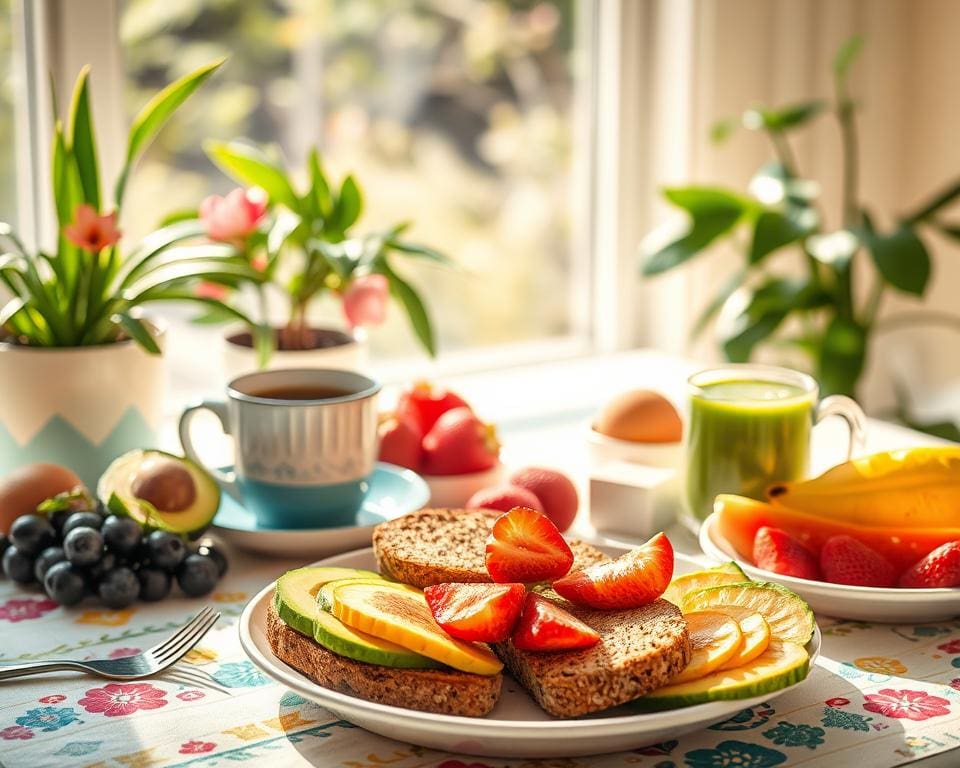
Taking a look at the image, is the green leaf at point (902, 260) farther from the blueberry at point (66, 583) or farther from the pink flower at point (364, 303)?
the blueberry at point (66, 583)

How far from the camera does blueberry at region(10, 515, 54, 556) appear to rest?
994 millimetres

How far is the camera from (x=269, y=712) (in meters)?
0.79

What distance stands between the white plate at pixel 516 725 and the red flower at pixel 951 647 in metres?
0.23

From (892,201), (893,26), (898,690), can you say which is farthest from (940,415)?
(898,690)

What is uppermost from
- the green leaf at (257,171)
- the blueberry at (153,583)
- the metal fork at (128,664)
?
the green leaf at (257,171)

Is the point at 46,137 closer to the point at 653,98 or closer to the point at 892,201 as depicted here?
the point at 653,98

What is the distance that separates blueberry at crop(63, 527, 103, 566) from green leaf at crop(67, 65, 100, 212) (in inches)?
15.5

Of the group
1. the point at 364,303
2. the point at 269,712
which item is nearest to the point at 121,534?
the point at 269,712

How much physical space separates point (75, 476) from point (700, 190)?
1173 mm

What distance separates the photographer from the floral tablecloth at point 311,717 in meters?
0.73

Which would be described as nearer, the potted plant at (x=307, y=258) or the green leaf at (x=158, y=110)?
the green leaf at (x=158, y=110)

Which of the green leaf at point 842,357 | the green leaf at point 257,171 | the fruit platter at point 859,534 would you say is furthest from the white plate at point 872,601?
the green leaf at point 842,357

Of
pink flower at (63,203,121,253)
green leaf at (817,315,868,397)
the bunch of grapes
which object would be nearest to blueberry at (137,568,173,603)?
the bunch of grapes

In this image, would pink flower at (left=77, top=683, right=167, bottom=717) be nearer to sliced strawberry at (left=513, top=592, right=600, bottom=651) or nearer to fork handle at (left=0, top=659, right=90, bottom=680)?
fork handle at (left=0, top=659, right=90, bottom=680)
